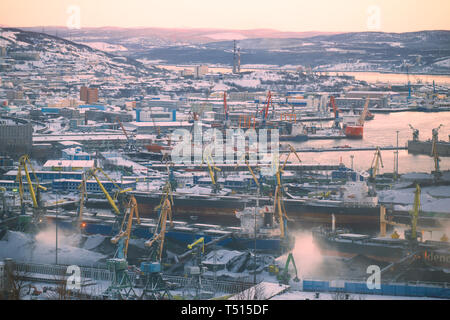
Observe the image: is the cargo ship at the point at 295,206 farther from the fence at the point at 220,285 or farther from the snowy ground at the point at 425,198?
the fence at the point at 220,285

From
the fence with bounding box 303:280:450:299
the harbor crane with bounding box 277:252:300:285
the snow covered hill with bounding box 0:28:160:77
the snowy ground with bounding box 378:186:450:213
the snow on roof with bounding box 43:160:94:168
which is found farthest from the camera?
the snow covered hill with bounding box 0:28:160:77

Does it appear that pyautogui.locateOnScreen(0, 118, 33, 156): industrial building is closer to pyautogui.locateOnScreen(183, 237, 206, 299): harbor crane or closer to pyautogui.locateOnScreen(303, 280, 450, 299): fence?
pyautogui.locateOnScreen(183, 237, 206, 299): harbor crane

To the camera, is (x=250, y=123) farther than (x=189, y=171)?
Yes

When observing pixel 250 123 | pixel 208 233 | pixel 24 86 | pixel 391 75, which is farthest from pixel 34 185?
pixel 391 75

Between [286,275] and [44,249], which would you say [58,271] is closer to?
[44,249]

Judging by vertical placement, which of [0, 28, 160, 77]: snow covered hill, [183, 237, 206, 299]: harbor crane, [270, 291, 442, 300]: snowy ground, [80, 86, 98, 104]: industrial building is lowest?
[183, 237, 206, 299]: harbor crane

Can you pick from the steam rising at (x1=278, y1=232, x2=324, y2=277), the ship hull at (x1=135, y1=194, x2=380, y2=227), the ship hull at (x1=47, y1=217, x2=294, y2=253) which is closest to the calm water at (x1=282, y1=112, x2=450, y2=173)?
the ship hull at (x1=135, y1=194, x2=380, y2=227)
